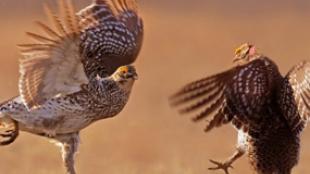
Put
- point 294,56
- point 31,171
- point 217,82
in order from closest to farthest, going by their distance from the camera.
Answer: point 217,82, point 31,171, point 294,56

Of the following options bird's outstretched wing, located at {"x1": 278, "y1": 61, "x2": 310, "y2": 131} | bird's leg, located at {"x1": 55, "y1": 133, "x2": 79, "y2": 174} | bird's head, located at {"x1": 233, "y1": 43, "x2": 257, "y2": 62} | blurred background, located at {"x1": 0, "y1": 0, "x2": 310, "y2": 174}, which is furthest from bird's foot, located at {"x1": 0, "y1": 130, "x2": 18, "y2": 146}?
bird's outstretched wing, located at {"x1": 278, "y1": 61, "x2": 310, "y2": 131}

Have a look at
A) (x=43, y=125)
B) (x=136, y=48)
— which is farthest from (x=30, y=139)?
(x=43, y=125)

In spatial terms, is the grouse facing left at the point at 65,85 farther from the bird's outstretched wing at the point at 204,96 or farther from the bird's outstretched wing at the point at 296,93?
the bird's outstretched wing at the point at 296,93

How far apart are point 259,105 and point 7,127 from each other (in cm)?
273

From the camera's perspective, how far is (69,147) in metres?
12.7

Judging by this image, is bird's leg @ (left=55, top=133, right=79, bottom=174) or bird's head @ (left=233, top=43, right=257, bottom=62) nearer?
bird's head @ (left=233, top=43, right=257, bottom=62)

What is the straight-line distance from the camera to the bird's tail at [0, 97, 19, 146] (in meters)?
12.6

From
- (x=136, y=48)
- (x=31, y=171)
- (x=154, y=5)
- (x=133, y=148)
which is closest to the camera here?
(x=136, y=48)

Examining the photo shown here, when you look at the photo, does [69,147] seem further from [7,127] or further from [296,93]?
[296,93]

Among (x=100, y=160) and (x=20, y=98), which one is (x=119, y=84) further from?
(x=100, y=160)

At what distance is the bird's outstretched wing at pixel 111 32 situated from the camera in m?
13.4

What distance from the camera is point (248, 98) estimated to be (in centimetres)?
1088

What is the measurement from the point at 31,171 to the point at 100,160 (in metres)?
1.14

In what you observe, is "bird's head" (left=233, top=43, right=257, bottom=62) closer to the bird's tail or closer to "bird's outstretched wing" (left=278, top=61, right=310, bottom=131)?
"bird's outstretched wing" (left=278, top=61, right=310, bottom=131)
